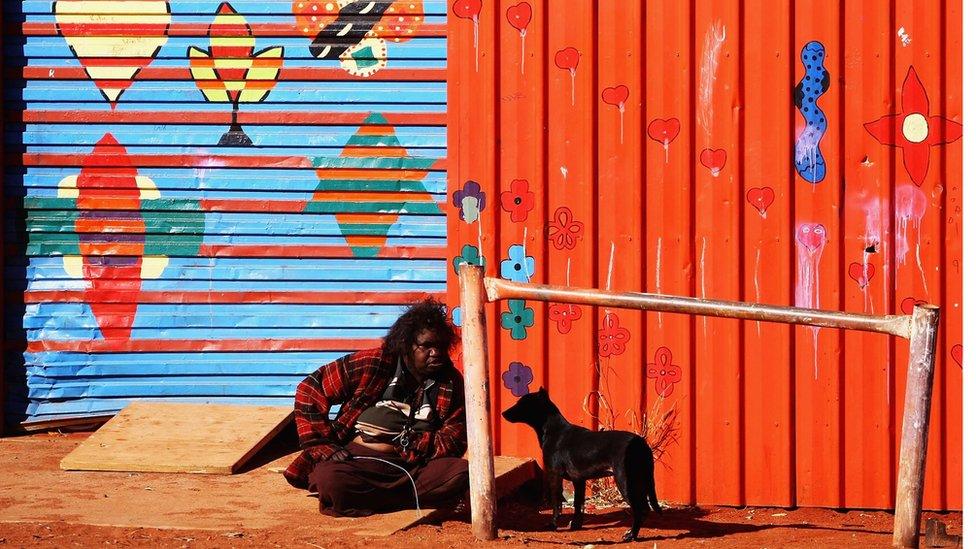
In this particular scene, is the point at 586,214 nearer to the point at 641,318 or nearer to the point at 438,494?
the point at 641,318

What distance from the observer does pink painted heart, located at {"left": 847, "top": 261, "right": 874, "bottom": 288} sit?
22.9 feet

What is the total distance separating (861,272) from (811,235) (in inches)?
14.5

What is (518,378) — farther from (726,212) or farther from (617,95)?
(617,95)

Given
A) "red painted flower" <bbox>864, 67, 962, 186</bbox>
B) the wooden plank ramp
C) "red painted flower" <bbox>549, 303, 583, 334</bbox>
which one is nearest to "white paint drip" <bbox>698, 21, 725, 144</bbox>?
"red painted flower" <bbox>864, 67, 962, 186</bbox>

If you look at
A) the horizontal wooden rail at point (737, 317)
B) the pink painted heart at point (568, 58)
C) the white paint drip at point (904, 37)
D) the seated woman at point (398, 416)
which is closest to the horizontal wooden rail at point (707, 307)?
the horizontal wooden rail at point (737, 317)

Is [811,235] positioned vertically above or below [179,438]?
above

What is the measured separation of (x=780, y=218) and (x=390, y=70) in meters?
2.66

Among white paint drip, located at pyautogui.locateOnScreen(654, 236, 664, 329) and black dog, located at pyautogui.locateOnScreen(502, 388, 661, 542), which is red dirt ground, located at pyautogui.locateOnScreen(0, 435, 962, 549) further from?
white paint drip, located at pyautogui.locateOnScreen(654, 236, 664, 329)

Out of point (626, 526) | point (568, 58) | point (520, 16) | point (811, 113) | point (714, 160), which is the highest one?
point (520, 16)

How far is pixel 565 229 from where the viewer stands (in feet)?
23.5

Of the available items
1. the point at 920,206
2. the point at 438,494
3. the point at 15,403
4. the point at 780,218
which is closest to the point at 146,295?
the point at 15,403

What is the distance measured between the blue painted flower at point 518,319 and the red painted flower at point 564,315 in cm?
13

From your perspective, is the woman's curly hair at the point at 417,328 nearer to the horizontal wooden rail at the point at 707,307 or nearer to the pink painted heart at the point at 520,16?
the horizontal wooden rail at the point at 707,307

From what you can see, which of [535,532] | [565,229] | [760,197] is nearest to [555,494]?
[535,532]
